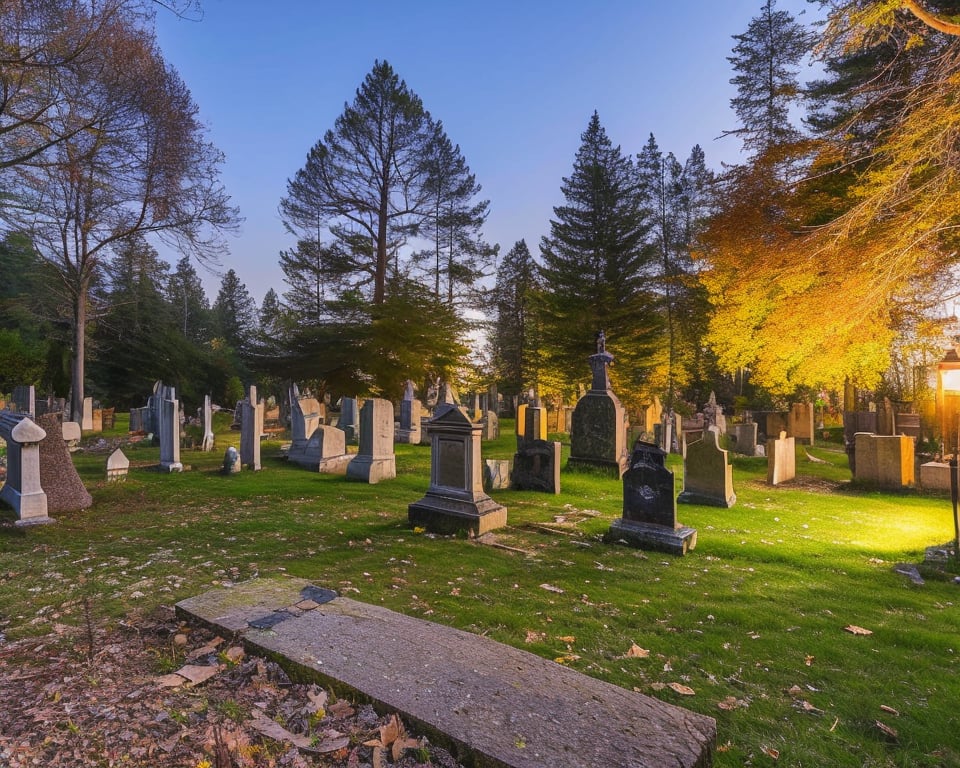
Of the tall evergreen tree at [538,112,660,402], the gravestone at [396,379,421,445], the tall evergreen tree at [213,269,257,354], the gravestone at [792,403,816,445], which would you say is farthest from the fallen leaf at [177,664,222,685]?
the tall evergreen tree at [213,269,257,354]

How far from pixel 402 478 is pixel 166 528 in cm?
489

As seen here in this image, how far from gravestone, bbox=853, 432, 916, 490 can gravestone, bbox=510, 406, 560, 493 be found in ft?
22.9

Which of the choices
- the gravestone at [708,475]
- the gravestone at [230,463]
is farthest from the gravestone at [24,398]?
the gravestone at [708,475]

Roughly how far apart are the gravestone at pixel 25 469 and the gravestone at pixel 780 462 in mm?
13376

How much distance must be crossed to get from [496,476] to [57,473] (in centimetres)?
715

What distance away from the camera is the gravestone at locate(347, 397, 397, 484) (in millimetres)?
9797

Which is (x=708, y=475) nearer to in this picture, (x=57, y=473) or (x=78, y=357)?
(x=57, y=473)

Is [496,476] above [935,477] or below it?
above

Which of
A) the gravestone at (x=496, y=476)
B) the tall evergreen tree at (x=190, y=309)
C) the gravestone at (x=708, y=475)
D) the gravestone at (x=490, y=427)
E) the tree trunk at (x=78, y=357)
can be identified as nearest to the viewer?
the gravestone at (x=708, y=475)

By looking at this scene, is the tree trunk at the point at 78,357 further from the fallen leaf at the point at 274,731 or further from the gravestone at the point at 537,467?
the fallen leaf at the point at 274,731

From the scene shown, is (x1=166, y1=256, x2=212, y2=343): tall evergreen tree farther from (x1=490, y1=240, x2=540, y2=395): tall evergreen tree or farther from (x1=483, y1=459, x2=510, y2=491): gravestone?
(x1=483, y1=459, x2=510, y2=491): gravestone

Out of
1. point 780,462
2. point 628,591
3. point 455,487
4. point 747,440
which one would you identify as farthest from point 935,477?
point 455,487

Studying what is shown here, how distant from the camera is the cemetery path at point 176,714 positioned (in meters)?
1.96

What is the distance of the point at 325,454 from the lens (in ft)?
36.9
